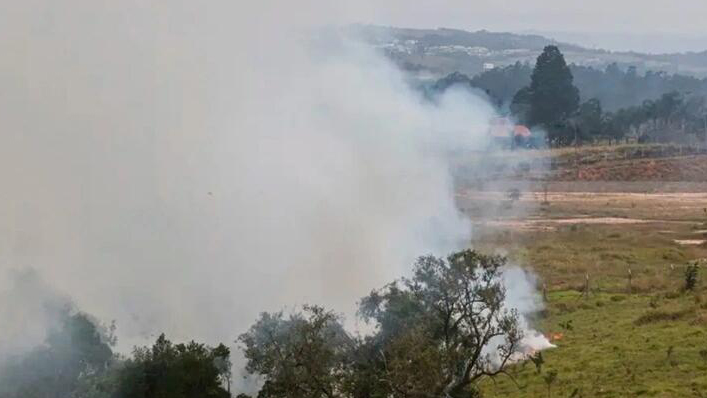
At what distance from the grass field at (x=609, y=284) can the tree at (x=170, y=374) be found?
32.4 ft

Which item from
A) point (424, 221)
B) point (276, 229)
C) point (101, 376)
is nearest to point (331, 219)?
point (276, 229)

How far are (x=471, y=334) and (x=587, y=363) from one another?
27.3 ft

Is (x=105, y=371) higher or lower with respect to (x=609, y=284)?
higher

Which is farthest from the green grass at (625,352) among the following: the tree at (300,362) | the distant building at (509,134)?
the distant building at (509,134)

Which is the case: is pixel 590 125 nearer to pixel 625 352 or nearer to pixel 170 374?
pixel 625 352

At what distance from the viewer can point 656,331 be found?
30141mm

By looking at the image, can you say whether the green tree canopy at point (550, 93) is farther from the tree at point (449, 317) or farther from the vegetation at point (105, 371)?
the vegetation at point (105, 371)

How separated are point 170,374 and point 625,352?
15.2 m

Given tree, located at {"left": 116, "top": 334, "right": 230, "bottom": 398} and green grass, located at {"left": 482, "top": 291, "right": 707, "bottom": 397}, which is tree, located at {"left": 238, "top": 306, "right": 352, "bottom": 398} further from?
green grass, located at {"left": 482, "top": 291, "right": 707, "bottom": 397}

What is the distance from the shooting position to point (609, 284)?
4041cm

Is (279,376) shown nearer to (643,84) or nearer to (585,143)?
(585,143)

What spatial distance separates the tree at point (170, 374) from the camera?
19344mm

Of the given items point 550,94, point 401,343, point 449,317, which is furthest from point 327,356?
point 550,94

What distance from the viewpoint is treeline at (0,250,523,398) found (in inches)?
734
